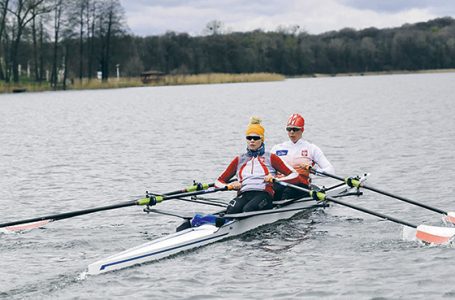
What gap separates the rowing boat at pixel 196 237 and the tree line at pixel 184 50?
7092 cm

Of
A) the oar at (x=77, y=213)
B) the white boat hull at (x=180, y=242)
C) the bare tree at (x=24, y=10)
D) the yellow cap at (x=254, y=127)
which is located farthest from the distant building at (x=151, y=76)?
the yellow cap at (x=254, y=127)

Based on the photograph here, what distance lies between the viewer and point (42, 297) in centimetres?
1063

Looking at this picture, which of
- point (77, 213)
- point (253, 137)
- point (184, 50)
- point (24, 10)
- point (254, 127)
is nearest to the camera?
point (77, 213)

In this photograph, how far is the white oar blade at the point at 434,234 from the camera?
13.0 m

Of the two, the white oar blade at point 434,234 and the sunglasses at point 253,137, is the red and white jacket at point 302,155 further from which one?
the white oar blade at point 434,234

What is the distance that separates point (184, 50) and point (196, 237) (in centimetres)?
13981

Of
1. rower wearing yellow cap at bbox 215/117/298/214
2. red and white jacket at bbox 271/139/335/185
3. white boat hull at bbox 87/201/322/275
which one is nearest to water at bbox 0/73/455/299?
white boat hull at bbox 87/201/322/275

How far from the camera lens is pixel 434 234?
43.1ft

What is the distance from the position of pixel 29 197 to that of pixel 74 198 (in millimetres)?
1208

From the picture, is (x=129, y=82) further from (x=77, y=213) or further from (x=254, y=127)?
(x=77, y=213)

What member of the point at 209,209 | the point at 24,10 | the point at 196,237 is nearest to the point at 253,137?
the point at 196,237

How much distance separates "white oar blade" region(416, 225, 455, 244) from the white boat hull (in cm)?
273

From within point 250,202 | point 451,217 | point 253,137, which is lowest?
point 451,217

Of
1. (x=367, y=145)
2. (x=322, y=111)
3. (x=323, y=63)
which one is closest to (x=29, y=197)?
(x=367, y=145)
